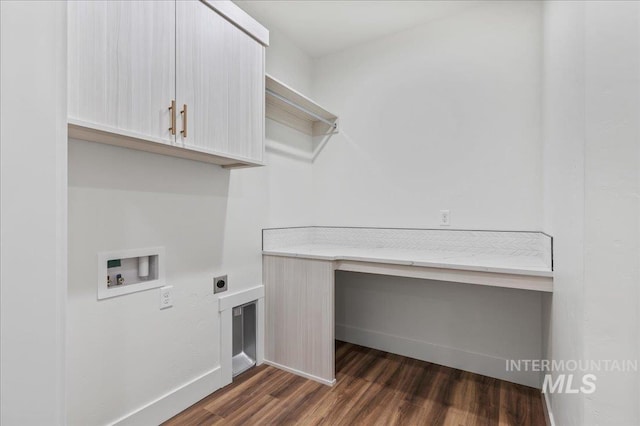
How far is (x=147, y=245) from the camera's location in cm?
161

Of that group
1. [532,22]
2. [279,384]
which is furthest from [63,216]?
[532,22]

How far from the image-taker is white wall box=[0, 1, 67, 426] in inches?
18.5

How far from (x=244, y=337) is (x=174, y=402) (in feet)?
2.09

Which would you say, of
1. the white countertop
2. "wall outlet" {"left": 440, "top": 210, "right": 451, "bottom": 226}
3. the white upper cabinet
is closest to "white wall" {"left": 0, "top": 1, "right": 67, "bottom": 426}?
the white upper cabinet

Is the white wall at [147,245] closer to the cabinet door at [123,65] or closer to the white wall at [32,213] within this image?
the cabinet door at [123,65]

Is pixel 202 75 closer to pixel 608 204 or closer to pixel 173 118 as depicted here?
pixel 173 118

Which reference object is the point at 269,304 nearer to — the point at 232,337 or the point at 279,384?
the point at 232,337

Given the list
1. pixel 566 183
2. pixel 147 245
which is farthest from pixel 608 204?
pixel 147 245

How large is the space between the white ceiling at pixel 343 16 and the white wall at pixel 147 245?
122 cm

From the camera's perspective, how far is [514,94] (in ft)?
6.98

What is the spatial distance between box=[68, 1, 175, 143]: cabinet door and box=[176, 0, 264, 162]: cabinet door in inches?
3.0

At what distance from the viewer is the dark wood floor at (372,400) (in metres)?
1.71

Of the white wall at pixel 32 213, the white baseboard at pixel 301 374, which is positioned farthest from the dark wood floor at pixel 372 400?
the white wall at pixel 32 213

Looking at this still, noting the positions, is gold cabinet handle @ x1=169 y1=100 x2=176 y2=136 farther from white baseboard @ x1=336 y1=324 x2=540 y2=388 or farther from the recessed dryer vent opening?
white baseboard @ x1=336 y1=324 x2=540 y2=388
